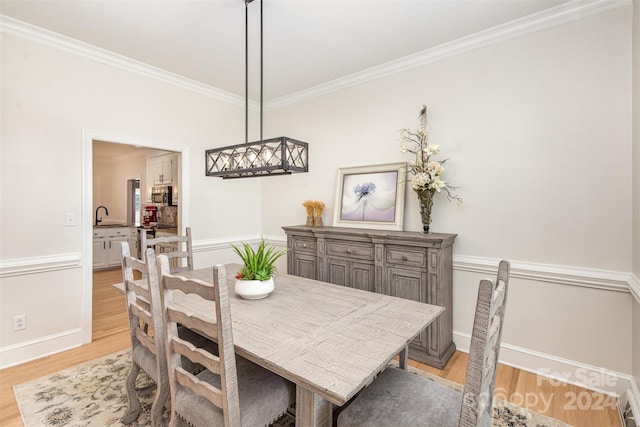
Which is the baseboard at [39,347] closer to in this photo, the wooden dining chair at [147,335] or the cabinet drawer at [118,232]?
the wooden dining chair at [147,335]

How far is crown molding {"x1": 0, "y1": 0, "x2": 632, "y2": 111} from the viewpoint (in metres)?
2.22

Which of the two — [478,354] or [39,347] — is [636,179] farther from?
[39,347]

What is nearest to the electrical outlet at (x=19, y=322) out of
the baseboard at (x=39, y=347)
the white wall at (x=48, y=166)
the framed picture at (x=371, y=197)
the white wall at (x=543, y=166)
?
the white wall at (x=48, y=166)

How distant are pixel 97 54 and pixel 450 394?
12.8 feet

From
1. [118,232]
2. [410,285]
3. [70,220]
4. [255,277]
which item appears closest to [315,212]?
[410,285]

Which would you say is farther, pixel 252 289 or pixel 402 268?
pixel 402 268

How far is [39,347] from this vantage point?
2.64 meters

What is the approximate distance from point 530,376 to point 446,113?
231cm

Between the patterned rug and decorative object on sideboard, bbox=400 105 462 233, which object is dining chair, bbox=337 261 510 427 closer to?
the patterned rug

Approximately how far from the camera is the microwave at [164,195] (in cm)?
571

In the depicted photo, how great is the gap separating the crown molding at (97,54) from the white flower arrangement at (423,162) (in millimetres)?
2516

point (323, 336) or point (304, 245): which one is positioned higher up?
point (304, 245)

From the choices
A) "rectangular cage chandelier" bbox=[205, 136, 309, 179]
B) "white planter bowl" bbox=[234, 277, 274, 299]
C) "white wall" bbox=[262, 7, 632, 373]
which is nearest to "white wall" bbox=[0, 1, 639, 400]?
"white wall" bbox=[262, 7, 632, 373]

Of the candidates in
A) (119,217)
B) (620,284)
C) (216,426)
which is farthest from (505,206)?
(119,217)
